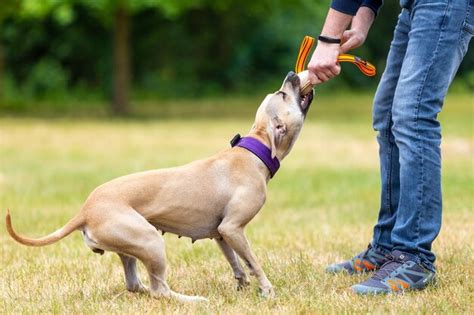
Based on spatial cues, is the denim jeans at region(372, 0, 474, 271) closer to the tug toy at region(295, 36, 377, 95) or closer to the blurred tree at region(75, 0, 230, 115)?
the tug toy at region(295, 36, 377, 95)

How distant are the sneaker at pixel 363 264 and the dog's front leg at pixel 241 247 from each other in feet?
2.35

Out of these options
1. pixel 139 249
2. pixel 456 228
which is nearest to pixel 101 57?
pixel 456 228

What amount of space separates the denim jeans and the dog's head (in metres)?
0.54

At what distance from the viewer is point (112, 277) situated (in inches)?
203

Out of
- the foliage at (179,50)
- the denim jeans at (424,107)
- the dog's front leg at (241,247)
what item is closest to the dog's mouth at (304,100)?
the denim jeans at (424,107)

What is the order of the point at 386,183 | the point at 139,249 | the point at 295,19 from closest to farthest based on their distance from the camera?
the point at 139,249 → the point at 386,183 → the point at 295,19

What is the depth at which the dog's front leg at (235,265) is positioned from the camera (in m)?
4.81

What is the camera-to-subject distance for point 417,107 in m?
4.46

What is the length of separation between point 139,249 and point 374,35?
2912cm

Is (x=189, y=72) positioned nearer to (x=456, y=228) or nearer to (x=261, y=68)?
(x=261, y=68)

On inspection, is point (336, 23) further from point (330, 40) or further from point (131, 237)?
point (131, 237)

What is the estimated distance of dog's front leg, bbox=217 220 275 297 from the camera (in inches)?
177

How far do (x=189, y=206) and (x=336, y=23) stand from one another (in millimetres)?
1242

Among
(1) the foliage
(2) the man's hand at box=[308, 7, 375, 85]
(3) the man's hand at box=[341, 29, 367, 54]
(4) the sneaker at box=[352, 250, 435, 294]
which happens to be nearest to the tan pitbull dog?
(2) the man's hand at box=[308, 7, 375, 85]
